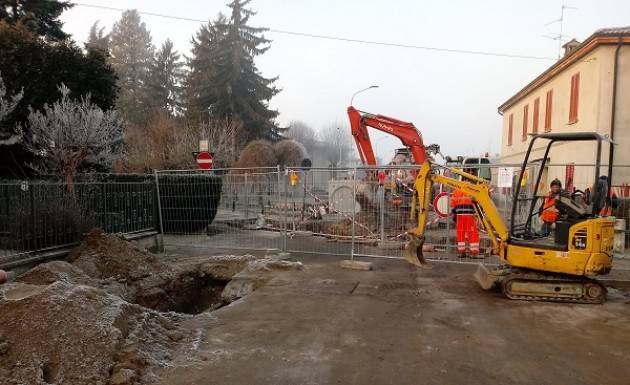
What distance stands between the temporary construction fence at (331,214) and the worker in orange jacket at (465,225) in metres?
0.21

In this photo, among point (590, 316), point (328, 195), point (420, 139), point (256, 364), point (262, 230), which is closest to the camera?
point (256, 364)

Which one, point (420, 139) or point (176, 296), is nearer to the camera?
point (176, 296)

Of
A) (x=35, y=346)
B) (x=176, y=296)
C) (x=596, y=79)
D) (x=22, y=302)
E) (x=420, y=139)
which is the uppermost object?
(x=596, y=79)

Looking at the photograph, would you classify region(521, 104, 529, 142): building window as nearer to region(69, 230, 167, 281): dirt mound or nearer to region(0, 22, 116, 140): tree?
region(0, 22, 116, 140): tree

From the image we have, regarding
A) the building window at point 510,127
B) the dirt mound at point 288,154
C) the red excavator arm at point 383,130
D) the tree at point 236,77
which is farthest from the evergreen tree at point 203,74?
the red excavator arm at point 383,130

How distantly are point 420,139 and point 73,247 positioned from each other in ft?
30.0

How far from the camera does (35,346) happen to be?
4109 millimetres

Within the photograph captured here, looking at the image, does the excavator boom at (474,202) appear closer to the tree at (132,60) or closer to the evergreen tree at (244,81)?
the evergreen tree at (244,81)

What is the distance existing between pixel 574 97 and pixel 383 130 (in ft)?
31.9

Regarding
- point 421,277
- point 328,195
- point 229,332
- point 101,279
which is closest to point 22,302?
point 229,332

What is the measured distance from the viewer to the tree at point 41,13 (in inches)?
860

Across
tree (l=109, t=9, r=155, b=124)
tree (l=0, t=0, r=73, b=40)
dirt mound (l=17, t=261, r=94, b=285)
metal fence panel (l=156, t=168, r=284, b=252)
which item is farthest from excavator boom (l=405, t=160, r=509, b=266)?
tree (l=109, t=9, r=155, b=124)

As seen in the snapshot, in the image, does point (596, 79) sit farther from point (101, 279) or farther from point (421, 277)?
point (101, 279)

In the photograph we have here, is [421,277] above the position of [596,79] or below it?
below
